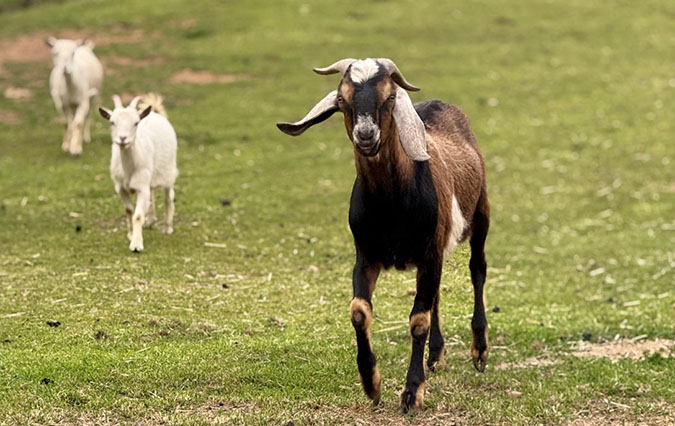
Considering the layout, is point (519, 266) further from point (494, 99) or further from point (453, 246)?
point (494, 99)

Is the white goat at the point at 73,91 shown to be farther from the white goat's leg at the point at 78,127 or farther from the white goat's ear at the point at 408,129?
the white goat's ear at the point at 408,129

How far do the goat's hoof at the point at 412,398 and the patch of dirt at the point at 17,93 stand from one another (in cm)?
1699

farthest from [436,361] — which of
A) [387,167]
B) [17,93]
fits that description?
[17,93]

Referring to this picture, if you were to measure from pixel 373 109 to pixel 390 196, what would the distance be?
2.38 ft

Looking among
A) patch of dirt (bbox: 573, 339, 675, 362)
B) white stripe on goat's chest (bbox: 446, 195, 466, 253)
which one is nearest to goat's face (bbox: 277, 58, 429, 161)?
white stripe on goat's chest (bbox: 446, 195, 466, 253)

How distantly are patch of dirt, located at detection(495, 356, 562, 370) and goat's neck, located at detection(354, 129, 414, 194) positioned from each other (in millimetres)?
2595

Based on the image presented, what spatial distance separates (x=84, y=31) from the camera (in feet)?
90.1

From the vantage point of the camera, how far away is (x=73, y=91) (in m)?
18.0

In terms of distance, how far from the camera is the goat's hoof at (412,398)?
7184 millimetres

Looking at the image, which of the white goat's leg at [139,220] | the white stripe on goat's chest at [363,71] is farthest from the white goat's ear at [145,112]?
the white stripe on goat's chest at [363,71]

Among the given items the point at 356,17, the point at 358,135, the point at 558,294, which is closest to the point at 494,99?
the point at 356,17

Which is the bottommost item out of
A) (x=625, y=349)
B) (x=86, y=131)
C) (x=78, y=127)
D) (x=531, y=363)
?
(x=86, y=131)

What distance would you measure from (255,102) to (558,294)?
1152 centimetres

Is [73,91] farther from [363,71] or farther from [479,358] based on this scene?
A: [363,71]
